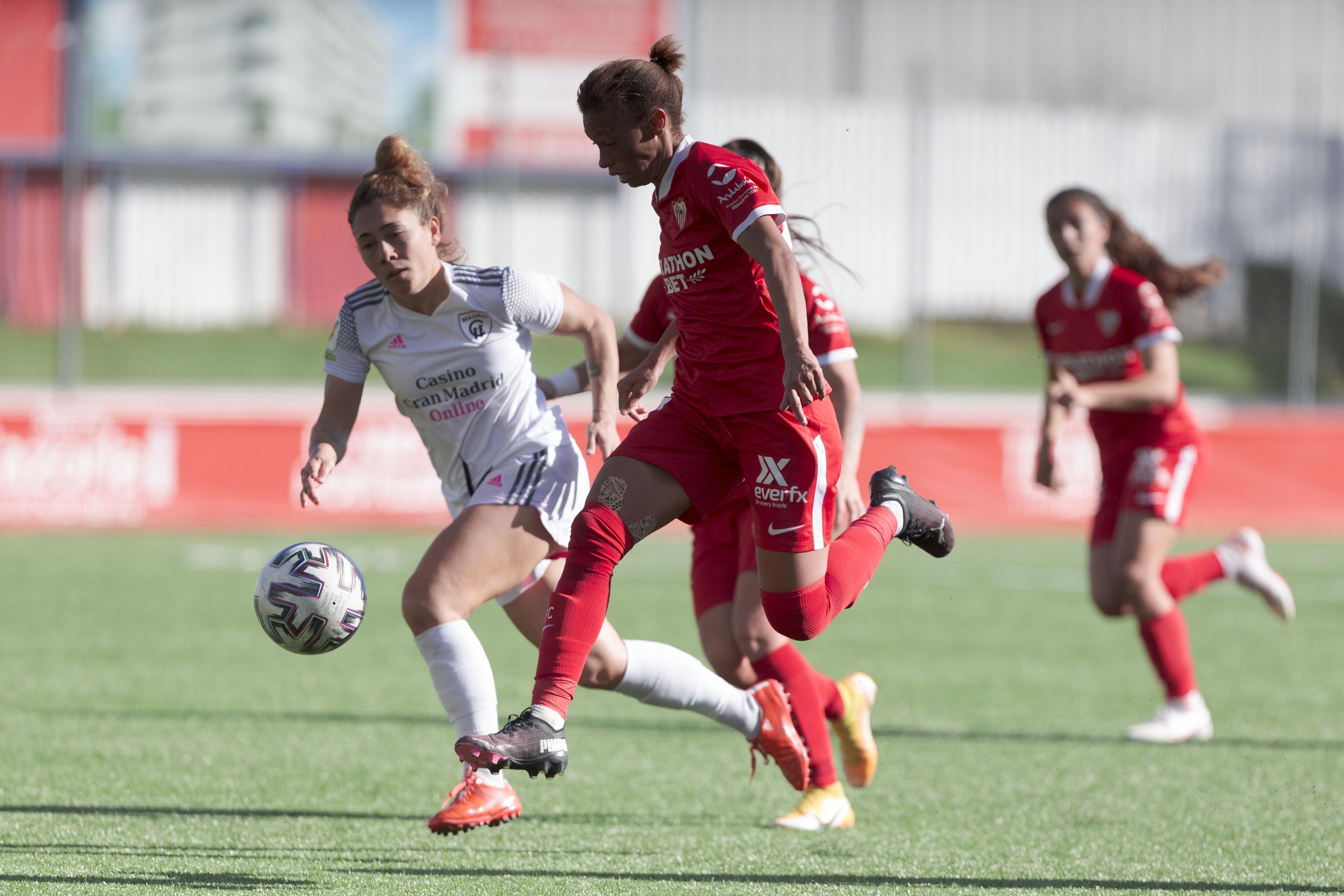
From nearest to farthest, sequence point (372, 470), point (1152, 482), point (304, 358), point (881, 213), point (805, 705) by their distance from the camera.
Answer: point (805, 705), point (1152, 482), point (372, 470), point (881, 213), point (304, 358)

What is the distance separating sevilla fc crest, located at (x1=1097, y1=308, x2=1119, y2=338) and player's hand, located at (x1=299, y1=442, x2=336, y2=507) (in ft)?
11.4

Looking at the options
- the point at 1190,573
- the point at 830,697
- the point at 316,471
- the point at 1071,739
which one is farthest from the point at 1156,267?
the point at 316,471

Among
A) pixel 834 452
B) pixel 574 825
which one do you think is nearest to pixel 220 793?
pixel 574 825

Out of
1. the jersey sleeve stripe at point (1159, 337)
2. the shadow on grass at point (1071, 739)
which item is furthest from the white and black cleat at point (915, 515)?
the jersey sleeve stripe at point (1159, 337)

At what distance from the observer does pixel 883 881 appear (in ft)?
13.0

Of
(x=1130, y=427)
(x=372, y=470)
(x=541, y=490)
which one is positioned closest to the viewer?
(x=541, y=490)

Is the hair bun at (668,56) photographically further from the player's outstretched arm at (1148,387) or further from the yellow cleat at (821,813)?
the player's outstretched arm at (1148,387)

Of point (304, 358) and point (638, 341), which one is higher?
point (638, 341)

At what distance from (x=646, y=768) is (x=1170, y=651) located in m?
2.30

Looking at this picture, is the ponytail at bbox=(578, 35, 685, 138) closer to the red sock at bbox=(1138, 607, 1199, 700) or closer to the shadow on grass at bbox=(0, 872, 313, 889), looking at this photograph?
the shadow on grass at bbox=(0, 872, 313, 889)

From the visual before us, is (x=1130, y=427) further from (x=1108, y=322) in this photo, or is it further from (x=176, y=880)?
(x=176, y=880)

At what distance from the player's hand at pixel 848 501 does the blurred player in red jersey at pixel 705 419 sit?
1.37ft

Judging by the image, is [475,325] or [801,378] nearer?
[801,378]

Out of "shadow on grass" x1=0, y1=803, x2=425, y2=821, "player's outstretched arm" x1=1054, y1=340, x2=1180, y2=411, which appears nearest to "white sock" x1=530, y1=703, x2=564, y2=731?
"shadow on grass" x1=0, y1=803, x2=425, y2=821
